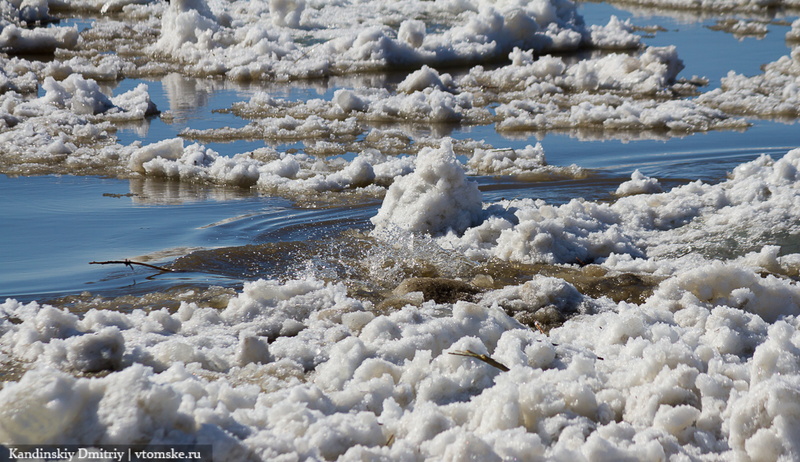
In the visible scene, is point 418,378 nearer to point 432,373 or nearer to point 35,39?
point 432,373

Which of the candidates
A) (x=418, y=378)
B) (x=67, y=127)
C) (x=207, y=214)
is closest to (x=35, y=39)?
(x=67, y=127)

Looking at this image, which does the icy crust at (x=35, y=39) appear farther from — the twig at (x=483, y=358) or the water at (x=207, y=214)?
the twig at (x=483, y=358)

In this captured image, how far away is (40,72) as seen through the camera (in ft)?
37.0

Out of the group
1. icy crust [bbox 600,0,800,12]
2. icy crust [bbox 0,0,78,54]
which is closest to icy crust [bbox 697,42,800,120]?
icy crust [bbox 600,0,800,12]

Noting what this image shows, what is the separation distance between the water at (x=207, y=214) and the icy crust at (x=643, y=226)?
678 mm

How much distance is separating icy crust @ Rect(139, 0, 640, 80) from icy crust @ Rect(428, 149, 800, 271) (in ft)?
24.8

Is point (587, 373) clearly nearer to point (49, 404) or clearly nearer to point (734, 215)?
point (49, 404)

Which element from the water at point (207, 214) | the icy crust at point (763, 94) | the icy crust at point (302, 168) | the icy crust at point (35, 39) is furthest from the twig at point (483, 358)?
the icy crust at point (35, 39)

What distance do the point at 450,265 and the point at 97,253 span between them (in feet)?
6.17

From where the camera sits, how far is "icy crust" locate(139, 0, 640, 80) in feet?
39.8

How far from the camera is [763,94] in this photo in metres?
9.97

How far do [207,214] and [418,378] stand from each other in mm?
3226

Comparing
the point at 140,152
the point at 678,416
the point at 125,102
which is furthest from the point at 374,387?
the point at 125,102

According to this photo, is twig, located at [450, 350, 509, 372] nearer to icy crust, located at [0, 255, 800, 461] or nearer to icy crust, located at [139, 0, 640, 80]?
icy crust, located at [0, 255, 800, 461]
